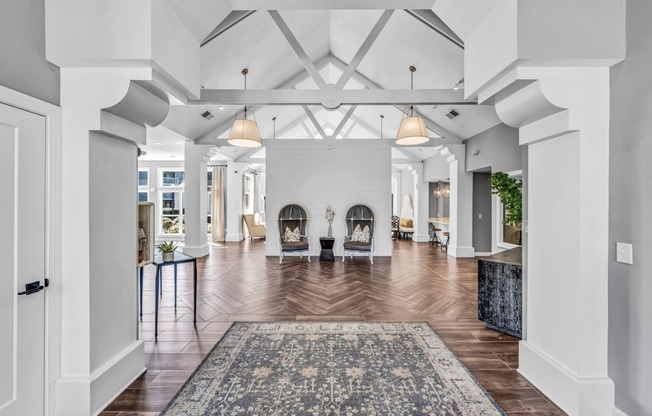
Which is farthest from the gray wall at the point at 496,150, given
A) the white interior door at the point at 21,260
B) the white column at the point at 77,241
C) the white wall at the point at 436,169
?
the white interior door at the point at 21,260

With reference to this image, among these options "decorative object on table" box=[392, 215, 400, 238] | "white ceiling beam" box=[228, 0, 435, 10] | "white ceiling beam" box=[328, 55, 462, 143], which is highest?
"white ceiling beam" box=[328, 55, 462, 143]

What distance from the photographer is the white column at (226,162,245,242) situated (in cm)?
1044

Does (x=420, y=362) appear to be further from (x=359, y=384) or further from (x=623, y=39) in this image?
(x=623, y=39)

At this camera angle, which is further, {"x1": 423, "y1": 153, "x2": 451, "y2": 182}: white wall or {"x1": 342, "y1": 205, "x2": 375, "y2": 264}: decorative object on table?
{"x1": 423, "y1": 153, "x2": 451, "y2": 182}: white wall

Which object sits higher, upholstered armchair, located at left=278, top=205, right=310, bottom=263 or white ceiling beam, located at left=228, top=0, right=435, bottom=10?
white ceiling beam, located at left=228, top=0, right=435, bottom=10

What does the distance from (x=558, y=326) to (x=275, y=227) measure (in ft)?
20.3

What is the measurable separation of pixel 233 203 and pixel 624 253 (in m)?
9.98

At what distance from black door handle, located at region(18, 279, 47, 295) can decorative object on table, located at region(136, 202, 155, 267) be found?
38.6 inches

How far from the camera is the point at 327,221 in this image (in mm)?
7582

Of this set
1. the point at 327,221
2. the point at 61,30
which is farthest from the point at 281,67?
the point at 61,30

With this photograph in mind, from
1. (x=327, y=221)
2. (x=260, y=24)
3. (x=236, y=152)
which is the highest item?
(x=260, y=24)

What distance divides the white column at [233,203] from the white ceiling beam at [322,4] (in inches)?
345

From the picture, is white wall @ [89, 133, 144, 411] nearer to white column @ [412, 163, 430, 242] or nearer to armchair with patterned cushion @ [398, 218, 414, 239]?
white column @ [412, 163, 430, 242]

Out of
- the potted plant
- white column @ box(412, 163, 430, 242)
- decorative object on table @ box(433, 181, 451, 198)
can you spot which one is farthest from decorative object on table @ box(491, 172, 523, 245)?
white column @ box(412, 163, 430, 242)
